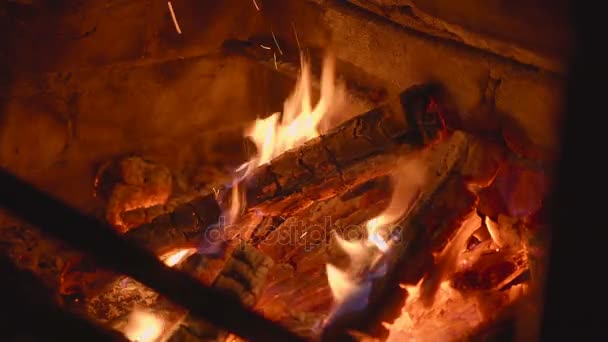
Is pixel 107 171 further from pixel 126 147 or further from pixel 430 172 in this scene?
pixel 430 172

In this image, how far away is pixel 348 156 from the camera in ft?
6.89

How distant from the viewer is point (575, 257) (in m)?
1.07

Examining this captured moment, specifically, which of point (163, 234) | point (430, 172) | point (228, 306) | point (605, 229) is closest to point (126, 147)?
point (163, 234)

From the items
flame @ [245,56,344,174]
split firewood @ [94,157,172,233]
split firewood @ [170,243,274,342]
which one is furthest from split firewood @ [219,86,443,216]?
split firewood @ [94,157,172,233]

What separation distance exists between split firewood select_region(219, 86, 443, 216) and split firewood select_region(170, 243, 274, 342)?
1.06 feet

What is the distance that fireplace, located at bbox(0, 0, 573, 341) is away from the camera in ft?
5.95

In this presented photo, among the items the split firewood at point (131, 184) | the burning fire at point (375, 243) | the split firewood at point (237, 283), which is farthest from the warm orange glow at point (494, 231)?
the split firewood at point (131, 184)

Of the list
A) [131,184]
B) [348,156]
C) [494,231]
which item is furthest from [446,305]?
[131,184]

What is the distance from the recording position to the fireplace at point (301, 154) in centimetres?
181

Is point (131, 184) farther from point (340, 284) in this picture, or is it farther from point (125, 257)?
point (125, 257)

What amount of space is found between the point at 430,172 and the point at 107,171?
1219 millimetres

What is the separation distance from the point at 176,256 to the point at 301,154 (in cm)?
47

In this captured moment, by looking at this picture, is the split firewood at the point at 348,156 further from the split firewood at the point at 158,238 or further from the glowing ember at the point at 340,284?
the glowing ember at the point at 340,284

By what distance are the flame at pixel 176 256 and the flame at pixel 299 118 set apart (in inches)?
13.4
